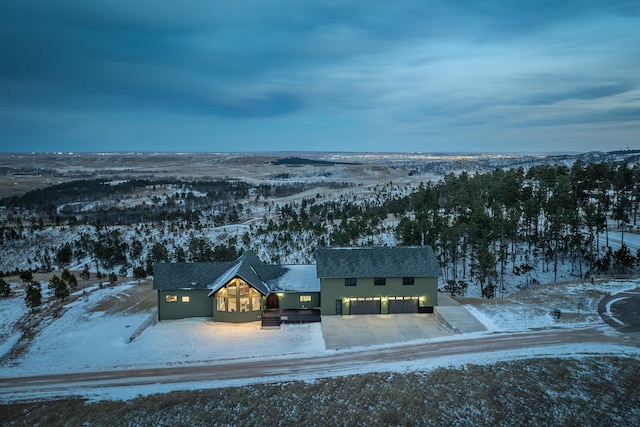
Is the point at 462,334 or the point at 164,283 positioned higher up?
the point at 164,283

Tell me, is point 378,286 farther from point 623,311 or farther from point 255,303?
point 623,311

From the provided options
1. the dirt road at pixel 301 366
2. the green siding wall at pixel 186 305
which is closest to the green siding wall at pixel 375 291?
the dirt road at pixel 301 366

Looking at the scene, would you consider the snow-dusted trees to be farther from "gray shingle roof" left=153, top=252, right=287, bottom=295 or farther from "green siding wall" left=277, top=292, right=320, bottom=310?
"gray shingle roof" left=153, top=252, right=287, bottom=295

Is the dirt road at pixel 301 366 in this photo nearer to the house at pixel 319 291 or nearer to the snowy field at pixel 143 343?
the snowy field at pixel 143 343

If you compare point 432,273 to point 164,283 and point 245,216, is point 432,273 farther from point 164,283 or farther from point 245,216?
point 245,216

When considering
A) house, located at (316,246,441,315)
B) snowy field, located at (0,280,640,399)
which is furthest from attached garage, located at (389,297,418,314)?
snowy field, located at (0,280,640,399)

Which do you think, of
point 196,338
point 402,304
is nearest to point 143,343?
point 196,338

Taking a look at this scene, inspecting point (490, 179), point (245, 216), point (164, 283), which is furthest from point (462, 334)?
point (245, 216)
